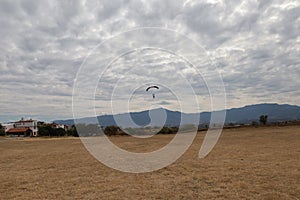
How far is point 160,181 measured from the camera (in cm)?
1275

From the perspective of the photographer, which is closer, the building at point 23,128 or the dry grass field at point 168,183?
the dry grass field at point 168,183

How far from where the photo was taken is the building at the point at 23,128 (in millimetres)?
104381

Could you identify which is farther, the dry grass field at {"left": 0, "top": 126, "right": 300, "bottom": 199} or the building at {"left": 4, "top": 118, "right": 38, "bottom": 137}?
the building at {"left": 4, "top": 118, "right": 38, "bottom": 137}

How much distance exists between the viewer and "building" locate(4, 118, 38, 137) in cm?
10438

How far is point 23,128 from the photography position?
111 meters

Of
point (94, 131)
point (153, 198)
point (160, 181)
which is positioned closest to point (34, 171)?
point (160, 181)

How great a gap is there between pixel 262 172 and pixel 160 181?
5122mm

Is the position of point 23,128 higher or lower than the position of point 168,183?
higher

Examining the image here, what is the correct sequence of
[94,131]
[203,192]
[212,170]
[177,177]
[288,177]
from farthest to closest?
[94,131]
[212,170]
[177,177]
[288,177]
[203,192]

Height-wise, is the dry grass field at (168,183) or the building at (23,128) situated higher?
the building at (23,128)

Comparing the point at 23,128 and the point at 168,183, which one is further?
the point at 23,128

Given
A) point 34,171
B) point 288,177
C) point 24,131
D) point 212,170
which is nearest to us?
point 288,177

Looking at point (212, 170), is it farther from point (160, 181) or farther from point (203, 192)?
point (203, 192)

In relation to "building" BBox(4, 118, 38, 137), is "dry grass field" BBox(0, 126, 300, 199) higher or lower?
lower
